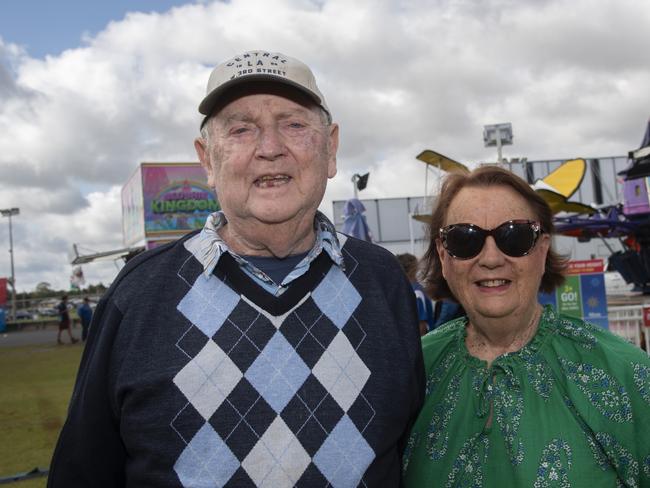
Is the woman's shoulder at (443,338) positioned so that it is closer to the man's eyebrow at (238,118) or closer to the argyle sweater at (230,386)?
the argyle sweater at (230,386)

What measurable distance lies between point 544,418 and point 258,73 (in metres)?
1.33

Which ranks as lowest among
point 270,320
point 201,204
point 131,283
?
point 270,320

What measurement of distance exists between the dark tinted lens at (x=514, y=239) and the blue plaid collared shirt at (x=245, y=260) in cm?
53

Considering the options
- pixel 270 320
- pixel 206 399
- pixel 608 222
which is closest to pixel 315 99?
pixel 270 320

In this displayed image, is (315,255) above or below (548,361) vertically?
above

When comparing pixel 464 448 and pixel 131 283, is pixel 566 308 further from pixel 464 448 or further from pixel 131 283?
pixel 131 283

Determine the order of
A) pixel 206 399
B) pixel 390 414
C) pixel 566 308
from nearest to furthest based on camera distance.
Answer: pixel 206 399, pixel 390 414, pixel 566 308

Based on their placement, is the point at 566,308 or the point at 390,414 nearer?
the point at 390,414

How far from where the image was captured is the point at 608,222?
47.4 ft

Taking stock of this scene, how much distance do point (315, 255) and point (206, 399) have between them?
1.80 feet

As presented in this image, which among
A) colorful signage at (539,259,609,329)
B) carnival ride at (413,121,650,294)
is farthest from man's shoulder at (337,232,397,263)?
carnival ride at (413,121,650,294)

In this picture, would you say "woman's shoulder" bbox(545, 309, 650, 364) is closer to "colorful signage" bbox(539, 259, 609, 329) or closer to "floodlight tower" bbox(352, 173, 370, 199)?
"colorful signage" bbox(539, 259, 609, 329)

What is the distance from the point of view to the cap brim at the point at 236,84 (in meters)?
1.74

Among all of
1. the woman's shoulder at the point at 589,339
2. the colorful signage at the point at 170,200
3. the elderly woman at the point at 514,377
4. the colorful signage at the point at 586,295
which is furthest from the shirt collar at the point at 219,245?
the colorful signage at the point at 170,200
